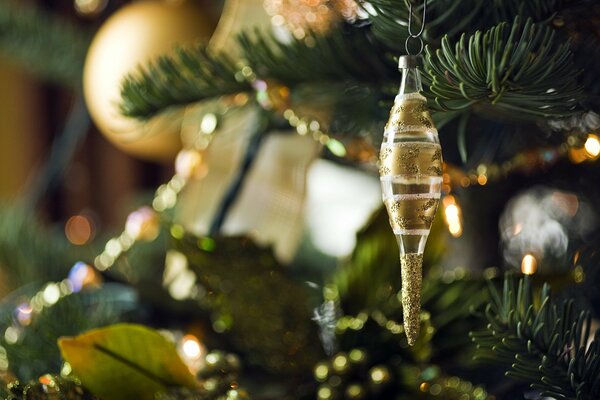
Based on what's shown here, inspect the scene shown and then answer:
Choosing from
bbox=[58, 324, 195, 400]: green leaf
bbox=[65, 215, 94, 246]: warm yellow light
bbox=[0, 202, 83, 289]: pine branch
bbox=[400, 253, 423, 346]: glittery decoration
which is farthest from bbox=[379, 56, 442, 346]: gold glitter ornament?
bbox=[65, 215, 94, 246]: warm yellow light

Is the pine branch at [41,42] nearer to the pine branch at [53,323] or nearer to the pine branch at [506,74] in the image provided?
the pine branch at [53,323]

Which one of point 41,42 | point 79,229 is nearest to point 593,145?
point 41,42

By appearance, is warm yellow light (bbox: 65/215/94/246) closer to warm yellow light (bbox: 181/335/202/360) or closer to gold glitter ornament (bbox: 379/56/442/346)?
warm yellow light (bbox: 181/335/202/360)

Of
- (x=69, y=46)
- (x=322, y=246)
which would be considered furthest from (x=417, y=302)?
(x=69, y=46)

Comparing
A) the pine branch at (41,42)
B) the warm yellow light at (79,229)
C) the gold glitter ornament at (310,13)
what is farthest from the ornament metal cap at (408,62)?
the warm yellow light at (79,229)

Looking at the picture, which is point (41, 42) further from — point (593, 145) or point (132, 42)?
point (593, 145)

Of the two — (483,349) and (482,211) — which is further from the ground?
(483,349)

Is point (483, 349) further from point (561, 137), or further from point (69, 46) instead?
point (69, 46)
